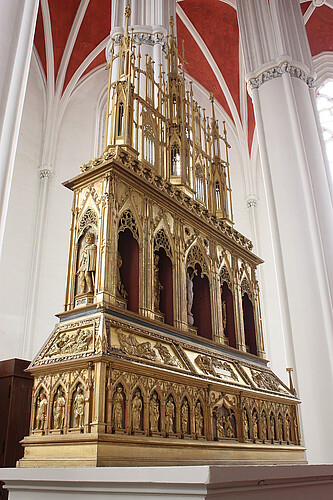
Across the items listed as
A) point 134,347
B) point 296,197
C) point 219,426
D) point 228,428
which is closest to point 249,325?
point 228,428

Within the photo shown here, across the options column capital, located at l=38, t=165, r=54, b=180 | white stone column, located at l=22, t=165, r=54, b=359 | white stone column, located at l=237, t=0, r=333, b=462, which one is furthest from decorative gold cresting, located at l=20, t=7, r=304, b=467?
column capital, located at l=38, t=165, r=54, b=180

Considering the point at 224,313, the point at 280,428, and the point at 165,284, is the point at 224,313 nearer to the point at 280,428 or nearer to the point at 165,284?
the point at 165,284

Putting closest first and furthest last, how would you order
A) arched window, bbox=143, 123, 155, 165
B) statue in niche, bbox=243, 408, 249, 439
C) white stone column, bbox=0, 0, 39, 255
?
1. statue in niche, bbox=243, 408, 249, 439
2. white stone column, bbox=0, 0, 39, 255
3. arched window, bbox=143, 123, 155, 165

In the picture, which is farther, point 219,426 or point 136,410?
point 219,426

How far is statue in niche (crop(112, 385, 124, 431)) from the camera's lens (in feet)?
9.76

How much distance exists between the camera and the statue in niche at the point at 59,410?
3.06m

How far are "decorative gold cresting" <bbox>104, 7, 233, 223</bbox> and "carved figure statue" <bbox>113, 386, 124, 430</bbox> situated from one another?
2.39 metres

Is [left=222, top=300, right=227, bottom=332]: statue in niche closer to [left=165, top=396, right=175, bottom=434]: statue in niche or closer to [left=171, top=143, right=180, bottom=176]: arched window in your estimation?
[left=171, top=143, right=180, bottom=176]: arched window

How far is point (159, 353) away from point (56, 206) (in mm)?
9257

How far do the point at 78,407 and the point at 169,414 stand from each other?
74cm

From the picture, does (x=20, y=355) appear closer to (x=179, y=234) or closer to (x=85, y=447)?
(x=179, y=234)

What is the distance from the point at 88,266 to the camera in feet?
12.2

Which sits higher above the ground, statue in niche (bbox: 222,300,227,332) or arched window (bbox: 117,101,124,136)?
arched window (bbox: 117,101,124,136)

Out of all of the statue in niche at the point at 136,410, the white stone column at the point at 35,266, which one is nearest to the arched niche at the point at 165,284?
the statue in niche at the point at 136,410
